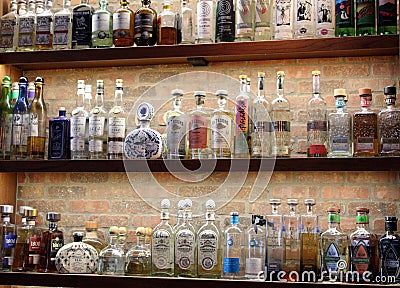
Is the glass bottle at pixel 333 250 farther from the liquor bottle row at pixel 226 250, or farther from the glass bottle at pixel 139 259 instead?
the glass bottle at pixel 139 259

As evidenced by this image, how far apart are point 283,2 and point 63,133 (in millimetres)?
1008

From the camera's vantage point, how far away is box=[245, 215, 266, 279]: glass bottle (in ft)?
8.14

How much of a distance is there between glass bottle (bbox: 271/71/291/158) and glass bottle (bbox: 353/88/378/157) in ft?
0.81

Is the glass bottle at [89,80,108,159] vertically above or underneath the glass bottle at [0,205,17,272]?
above

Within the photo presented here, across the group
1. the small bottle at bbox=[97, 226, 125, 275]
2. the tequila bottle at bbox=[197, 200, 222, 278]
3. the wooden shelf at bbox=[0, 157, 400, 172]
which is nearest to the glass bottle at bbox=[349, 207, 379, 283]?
the wooden shelf at bbox=[0, 157, 400, 172]

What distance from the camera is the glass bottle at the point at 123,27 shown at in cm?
274

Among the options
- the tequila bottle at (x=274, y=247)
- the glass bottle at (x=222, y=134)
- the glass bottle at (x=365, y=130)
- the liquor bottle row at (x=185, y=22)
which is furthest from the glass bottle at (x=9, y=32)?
the glass bottle at (x=365, y=130)

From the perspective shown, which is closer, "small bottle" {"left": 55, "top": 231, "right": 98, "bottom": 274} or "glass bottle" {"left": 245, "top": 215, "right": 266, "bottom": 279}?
"glass bottle" {"left": 245, "top": 215, "right": 266, "bottom": 279}

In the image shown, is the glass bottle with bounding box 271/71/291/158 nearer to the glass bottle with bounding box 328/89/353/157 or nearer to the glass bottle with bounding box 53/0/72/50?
the glass bottle with bounding box 328/89/353/157

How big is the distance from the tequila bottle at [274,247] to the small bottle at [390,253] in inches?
13.6

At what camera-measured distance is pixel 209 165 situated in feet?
8.34

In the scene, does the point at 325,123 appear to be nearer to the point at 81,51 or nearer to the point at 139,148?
the point at 139,148

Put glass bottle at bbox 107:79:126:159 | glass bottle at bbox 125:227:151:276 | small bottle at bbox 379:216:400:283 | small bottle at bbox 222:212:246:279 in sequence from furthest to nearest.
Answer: glass bottle at bbox 107:79:126:159
glass bottle at bbox 125:227:151:276
small bottle at bbox 222:212:246:279
small bottle at bbox 379:216:400:283

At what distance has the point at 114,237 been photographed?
2.67 metres
